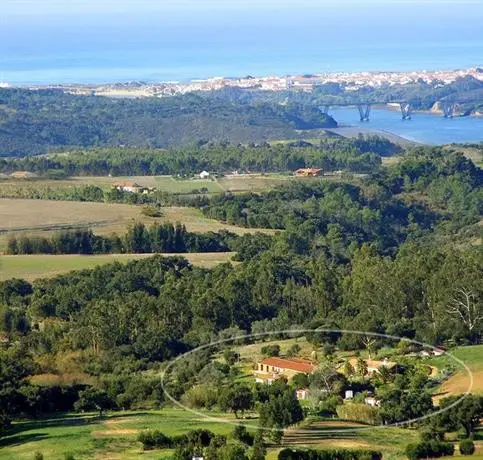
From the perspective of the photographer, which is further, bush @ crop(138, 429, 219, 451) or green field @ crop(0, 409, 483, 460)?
green field @ crop(0, 409, 483, 460)

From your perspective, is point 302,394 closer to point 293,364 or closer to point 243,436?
point 293,364

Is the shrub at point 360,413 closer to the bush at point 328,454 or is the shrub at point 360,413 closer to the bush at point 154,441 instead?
the bush at point 328,454

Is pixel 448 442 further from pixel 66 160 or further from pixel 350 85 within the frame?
pixel 350 85

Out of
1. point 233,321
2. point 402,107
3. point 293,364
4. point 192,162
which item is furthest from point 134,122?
point 293,364

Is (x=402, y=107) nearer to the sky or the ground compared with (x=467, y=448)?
nearer to the ground

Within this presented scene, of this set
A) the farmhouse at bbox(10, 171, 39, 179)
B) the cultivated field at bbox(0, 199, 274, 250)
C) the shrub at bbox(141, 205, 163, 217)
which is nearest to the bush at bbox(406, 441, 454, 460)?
the cultivated field at bbox(0, 199, 274, 250)

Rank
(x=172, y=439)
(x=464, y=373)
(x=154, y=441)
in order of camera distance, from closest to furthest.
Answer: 1. (x=154, y=441)
2. (x=172, y=439)
3. (x=464, y=373)

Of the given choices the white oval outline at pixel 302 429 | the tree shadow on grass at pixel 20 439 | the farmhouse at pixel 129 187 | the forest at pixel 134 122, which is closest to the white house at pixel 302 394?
the white oval outline at pixel 302 429

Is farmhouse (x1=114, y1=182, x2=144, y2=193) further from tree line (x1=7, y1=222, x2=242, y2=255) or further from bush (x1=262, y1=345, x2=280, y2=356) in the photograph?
bush (x1=262, y1=345, x2=280, y2=356)
